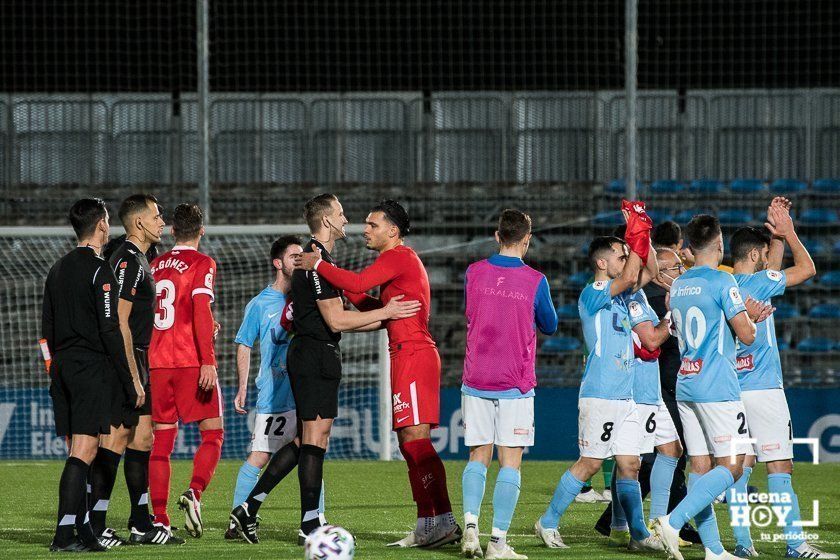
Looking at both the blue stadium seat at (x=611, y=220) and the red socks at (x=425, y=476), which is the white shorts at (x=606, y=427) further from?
the blue stadium seat at (x=611, y=220)

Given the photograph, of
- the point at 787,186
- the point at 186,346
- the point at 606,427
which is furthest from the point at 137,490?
the point at 787,186

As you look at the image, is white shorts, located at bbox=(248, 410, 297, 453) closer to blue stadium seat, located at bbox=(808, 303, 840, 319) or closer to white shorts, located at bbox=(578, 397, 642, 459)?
white shorts, located at bbox=(578, 397, 642, 459)

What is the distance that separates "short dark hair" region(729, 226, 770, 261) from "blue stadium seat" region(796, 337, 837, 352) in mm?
8496

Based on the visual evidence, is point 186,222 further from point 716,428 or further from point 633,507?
point 716,428

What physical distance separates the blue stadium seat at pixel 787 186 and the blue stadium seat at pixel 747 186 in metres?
0.15

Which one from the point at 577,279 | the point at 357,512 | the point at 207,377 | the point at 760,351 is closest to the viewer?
the point at 760,351

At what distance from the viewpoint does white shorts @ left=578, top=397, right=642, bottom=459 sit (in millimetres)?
6816

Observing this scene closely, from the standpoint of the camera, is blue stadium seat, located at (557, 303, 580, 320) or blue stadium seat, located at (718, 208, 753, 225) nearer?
blue stadium seat, located at (557, 303, 580, 320)

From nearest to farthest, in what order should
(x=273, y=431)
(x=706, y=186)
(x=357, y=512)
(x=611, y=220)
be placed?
(x=273, y=431) < (x=357, y=512) < (x=611, y=220) < (x=706, y=186)

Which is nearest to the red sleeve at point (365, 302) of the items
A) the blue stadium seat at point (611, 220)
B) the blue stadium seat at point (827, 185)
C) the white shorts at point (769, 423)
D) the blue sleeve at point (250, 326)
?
the blue sleeve at point (250, 326)

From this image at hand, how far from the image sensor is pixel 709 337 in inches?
243

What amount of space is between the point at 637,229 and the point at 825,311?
30.6 ft

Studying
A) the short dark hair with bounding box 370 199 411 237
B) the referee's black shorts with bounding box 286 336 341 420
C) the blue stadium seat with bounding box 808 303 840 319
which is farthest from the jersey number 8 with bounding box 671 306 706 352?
the blue stadium seat with bounding box 808 303 840 319

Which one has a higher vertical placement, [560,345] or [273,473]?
[560,345]
